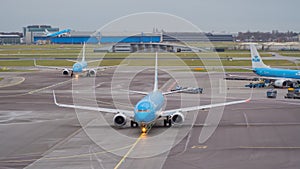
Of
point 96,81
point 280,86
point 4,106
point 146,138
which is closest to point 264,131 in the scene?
point 146,138

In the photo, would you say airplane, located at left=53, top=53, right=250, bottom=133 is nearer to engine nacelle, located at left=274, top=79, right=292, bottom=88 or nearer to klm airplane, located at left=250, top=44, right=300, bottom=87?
engine nacelle, located at left=274, top=79, right=292, bottom=88

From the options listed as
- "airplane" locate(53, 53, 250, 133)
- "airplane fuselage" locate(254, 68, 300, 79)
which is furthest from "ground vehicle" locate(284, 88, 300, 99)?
"airplane" locate(53, 53, 250, 133)

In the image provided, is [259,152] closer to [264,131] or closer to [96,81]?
[264,131]

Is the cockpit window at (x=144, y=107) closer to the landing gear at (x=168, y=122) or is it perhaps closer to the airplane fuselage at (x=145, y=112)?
the airplane fuselage at (x=145, y=112)

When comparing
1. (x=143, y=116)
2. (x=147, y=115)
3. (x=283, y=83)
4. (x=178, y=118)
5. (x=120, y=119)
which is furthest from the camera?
(x=283, y=83)

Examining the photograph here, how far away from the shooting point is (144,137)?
37094 mm

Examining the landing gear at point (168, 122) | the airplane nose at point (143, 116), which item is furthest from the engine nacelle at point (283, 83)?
the airplane nose at point (143, 116)

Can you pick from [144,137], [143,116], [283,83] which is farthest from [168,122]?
[283,83]

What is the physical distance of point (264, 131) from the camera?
39750 mm

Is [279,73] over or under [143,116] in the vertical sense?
over

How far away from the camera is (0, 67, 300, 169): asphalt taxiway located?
2978cm

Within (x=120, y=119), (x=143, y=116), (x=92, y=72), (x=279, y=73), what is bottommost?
(x=120, y=119)

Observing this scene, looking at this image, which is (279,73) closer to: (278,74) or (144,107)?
(278,74)

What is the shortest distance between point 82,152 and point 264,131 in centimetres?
1613
